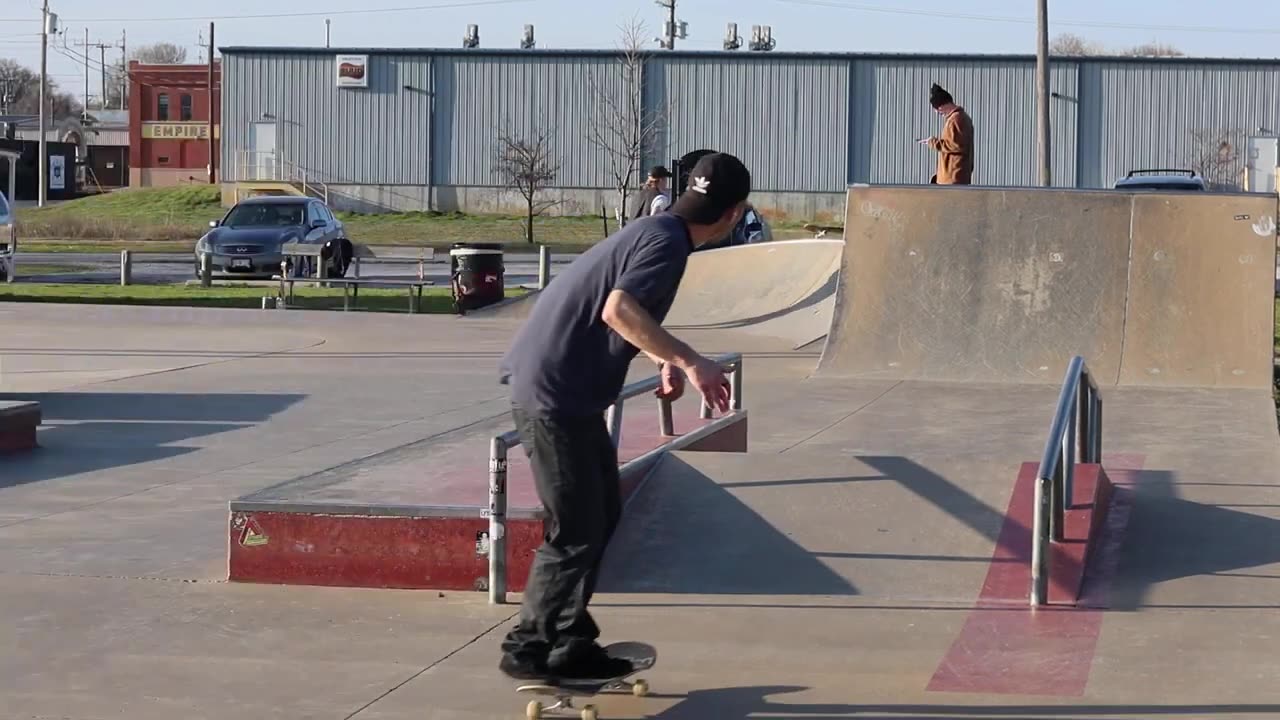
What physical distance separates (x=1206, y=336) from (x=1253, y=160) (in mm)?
47330

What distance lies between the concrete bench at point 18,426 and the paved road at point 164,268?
2046cm

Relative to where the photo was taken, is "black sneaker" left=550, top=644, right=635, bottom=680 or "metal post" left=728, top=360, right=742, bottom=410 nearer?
"black sneaker" left=550, top=644, right=635, bottom=680

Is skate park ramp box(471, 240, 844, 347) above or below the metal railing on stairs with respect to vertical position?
below

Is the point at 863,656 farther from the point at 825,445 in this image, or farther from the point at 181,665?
the point at 825,445

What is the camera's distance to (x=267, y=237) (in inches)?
1100

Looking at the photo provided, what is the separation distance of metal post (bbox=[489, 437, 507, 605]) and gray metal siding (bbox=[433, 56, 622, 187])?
5669 centimetres

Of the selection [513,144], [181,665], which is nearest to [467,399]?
[181,665]

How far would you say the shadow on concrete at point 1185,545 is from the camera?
675 cm

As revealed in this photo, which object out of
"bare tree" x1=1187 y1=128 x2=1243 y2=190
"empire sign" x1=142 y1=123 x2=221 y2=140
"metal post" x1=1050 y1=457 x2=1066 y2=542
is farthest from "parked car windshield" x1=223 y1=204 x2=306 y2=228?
"empire sign" x1=142 y1=123 x2=221 y2=140

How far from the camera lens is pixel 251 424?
38.6ft

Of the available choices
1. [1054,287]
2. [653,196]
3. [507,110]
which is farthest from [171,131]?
[1054,287]

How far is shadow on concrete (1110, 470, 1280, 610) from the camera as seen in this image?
22.2 ft

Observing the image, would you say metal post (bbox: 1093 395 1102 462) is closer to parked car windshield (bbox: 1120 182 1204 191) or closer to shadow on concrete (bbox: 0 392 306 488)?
shadow on concrete (bbox: 0 392 306 488)

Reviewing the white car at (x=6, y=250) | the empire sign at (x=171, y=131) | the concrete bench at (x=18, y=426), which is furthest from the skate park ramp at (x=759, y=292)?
the empire sign at (x=171, y=131)
